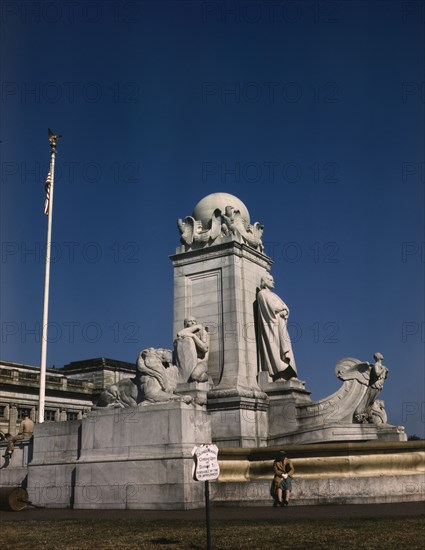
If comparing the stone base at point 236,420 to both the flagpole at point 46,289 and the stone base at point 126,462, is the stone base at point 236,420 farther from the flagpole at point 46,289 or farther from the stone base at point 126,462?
the flagpole at point 46,289

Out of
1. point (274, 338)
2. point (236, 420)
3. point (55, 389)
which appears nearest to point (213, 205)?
point (274, 338)

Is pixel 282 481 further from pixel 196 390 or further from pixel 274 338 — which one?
pixel 274 338

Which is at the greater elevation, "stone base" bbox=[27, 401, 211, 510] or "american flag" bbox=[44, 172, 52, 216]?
"american flag" bbox=[44, 172, 52, 216]

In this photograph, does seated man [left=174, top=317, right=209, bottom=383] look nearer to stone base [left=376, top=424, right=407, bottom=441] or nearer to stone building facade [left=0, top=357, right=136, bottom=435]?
stone base [left=376, top=424, right=407, bottom=441]

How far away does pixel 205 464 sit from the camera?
10.6 m

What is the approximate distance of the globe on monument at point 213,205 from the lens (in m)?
23.6

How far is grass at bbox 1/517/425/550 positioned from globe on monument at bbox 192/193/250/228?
12.7m

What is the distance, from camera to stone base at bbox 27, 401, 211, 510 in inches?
624

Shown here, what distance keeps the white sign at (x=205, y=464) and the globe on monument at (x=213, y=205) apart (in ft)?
44.5

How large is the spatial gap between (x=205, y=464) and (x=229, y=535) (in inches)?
58.9

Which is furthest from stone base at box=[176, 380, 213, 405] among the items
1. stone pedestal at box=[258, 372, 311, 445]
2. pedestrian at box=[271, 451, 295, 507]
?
pedestrian at box=[271, 451, 295, 507]

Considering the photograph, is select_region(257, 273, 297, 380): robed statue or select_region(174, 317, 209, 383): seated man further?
select_region(257, 273, 297, 380): robed statue

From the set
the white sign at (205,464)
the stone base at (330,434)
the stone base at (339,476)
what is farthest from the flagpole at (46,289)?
the white sign at (205,464)

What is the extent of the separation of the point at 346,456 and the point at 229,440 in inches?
188
